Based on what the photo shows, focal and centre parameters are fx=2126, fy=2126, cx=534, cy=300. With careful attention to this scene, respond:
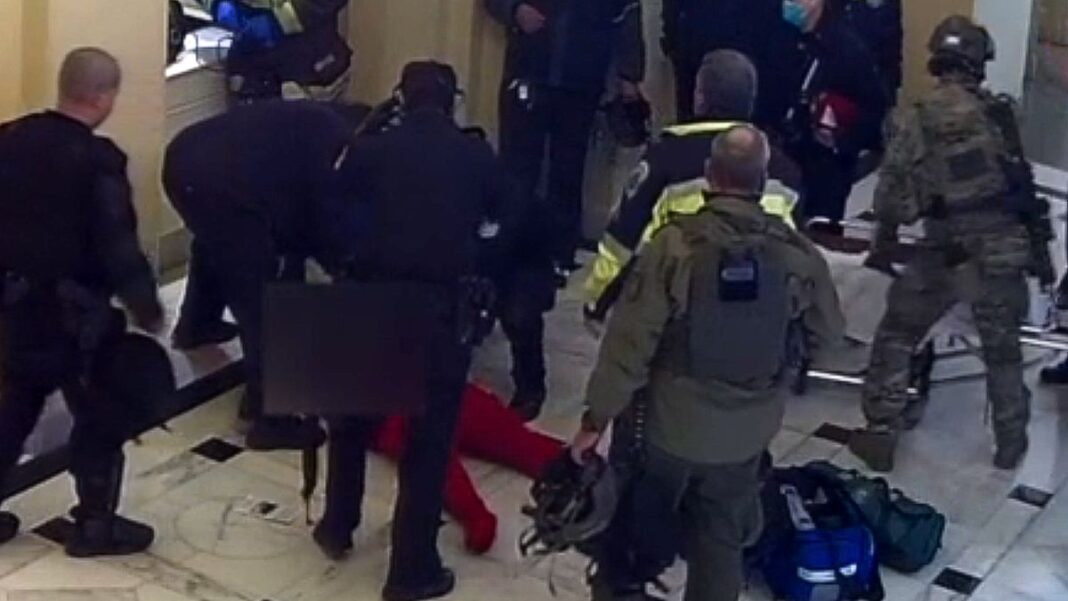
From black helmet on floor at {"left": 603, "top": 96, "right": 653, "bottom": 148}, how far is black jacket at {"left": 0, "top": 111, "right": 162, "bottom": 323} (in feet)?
10.8

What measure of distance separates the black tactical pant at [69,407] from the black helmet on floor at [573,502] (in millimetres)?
1369

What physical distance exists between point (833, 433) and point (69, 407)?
2935mm

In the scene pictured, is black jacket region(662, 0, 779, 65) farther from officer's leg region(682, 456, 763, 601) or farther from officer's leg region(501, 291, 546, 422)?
officer's leg region(682, 456, 763, 601)

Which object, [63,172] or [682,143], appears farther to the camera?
[682,143]

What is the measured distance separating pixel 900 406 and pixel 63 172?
125 inches

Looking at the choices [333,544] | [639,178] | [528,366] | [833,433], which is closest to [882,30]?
[833,433]

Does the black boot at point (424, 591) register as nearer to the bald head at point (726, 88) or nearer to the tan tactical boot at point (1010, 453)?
the bald head at point (726, 88)

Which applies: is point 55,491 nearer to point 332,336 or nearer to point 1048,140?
point 332,336

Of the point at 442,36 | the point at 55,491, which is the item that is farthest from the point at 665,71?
the point at 55,491

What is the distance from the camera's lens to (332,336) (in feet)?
20.5

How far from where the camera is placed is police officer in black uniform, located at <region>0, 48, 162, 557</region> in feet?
19.9

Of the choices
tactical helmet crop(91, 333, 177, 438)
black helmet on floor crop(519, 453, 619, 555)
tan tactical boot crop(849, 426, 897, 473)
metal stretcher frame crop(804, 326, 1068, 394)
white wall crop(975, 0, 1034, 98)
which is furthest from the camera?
white wall crop(975, 0, 1034, 98)

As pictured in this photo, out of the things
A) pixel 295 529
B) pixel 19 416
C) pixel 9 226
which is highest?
pixel 9 226

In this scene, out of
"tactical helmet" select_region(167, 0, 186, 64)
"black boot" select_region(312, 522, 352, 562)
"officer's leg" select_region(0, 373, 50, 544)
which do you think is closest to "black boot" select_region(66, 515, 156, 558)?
"officer's leg" select_region(0, 373, 50, 544)
